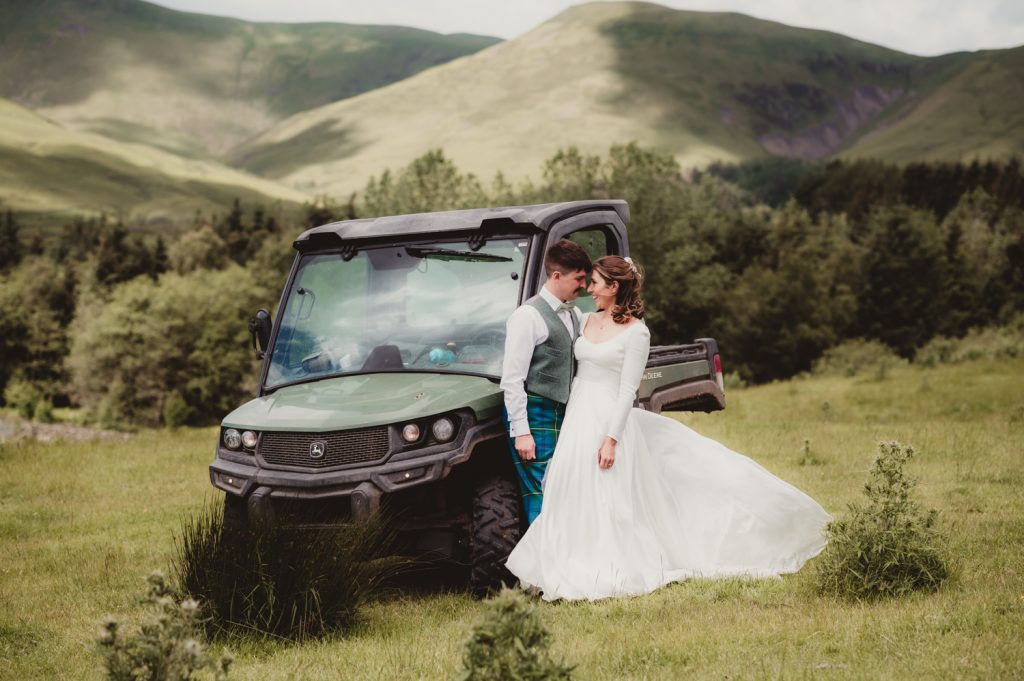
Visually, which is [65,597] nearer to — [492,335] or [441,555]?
[441,555]

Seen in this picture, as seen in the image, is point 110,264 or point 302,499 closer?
point 302,499

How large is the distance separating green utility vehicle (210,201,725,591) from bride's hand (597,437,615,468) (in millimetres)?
646

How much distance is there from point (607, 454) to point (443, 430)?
1115mm

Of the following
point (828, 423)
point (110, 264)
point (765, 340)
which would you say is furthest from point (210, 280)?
point (828, 423)

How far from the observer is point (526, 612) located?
13.0 feet

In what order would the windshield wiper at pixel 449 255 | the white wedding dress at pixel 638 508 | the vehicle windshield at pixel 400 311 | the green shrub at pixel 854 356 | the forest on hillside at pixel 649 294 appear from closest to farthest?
the white wedding dress at pixel 638 508 < the vehicle windshield at pixel 400 311 < the windshield wiper at pixel 449 255 < the green shrub at pixel 854 356 < the forest on hillside at pixel 649 294

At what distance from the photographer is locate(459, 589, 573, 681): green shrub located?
3904 mm

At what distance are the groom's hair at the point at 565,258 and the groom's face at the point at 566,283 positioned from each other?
0.03 m

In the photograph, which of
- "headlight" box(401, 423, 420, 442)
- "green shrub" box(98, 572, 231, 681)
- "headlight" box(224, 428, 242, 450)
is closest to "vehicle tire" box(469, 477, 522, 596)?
"headlight" box(401, 423, 420, 442)

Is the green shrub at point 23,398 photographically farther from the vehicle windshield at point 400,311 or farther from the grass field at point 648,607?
the vehicle windshield at point 400,311

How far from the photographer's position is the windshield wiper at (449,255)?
25.1ft

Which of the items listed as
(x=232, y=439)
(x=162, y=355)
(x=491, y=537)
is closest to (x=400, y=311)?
(x=232, y=439)

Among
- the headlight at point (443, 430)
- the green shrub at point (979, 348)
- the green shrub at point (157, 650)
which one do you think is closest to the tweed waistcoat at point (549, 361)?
the headlight at point (443, 430)

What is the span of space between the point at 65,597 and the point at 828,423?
13060mm
